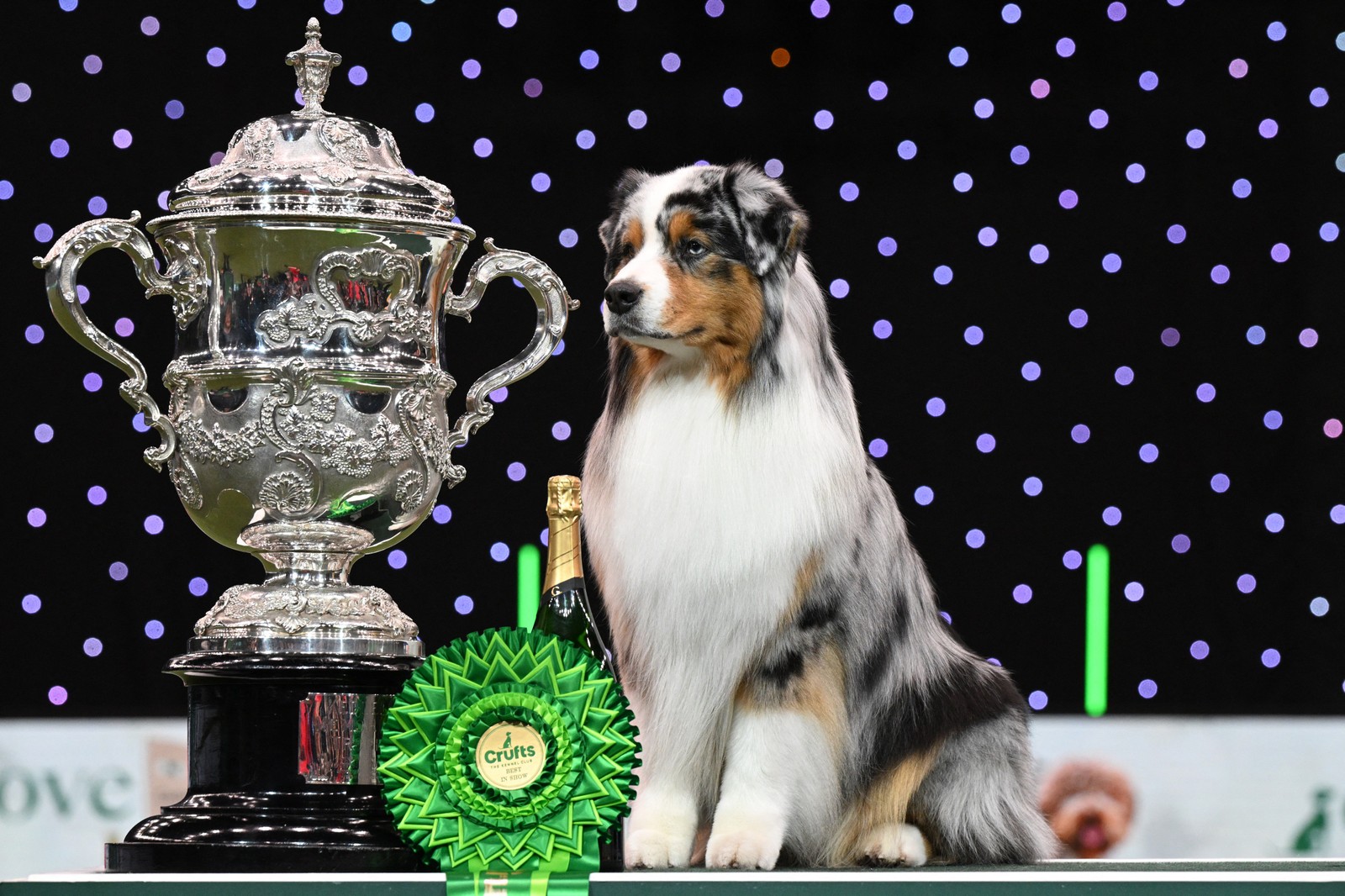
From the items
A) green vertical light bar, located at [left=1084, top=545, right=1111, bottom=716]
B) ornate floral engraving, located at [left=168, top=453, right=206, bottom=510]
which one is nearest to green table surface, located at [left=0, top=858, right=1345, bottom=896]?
ornate floral engraving, located at [left=168, top=453, right=206, bottom=510]

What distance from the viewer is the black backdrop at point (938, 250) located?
11.6 feet

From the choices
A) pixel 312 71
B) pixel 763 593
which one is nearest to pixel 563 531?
pixel 763 593

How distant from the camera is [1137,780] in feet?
11.4

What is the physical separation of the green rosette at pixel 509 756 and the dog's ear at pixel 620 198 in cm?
53

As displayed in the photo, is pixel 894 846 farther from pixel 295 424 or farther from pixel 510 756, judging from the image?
pixel 295 424

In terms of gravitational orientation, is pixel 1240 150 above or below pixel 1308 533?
above

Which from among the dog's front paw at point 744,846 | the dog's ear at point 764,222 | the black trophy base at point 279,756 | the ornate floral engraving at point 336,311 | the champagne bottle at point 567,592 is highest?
the dog's ear at point 764,222

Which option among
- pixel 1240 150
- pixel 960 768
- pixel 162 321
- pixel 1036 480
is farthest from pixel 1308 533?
pixel 162 321

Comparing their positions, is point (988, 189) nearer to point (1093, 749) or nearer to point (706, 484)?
point (1093, 749)

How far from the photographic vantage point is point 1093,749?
3471 mm

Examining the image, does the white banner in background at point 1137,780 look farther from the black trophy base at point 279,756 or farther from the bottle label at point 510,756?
the bottle label at point 510,756

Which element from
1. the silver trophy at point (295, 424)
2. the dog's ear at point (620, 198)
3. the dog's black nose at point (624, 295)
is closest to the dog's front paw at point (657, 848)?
the silver trophy at point (295, 424)

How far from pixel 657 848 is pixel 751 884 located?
266mm

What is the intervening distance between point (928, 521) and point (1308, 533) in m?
0.75
